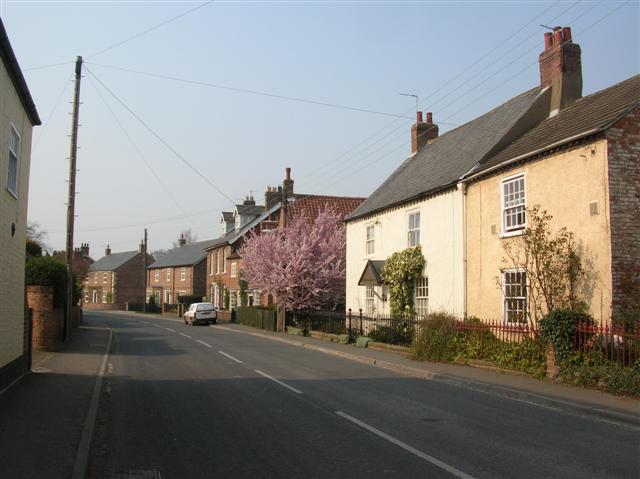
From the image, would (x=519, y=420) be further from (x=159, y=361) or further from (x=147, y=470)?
(x=159, y=361)

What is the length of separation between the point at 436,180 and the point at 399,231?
120 inches

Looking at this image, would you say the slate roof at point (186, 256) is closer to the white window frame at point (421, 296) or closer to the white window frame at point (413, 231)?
the white window frame at point (413, 231)

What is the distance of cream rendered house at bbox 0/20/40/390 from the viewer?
36.0 ft

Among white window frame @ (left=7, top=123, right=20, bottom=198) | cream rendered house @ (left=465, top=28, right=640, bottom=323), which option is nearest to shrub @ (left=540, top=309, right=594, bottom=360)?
cream rendered house @ (left=465, top=28, right=640, bottom=323)

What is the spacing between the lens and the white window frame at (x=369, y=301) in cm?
2706

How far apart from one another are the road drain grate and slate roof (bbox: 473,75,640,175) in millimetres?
12192

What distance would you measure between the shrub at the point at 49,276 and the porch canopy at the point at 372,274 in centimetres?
1235

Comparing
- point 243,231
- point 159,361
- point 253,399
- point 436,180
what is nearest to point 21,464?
point 253,399

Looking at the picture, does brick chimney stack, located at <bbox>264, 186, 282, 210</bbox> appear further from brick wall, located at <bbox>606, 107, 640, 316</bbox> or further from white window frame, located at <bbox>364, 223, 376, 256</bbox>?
brick wall, located at <bbox>606, 107, 640, 316</bbox>

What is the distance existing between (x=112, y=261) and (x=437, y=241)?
252 ft

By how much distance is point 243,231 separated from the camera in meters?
52.5

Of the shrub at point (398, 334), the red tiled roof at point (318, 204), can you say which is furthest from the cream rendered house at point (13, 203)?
the red tiled roof at point (318, 204)

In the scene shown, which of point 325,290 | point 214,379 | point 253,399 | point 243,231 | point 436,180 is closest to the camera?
point 253,399

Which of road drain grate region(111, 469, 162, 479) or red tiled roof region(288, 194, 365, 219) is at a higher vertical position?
red tiled roof region(288, 194, 365, 219)
